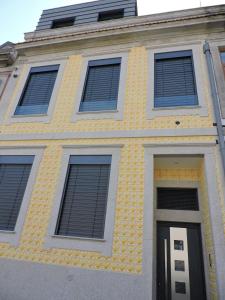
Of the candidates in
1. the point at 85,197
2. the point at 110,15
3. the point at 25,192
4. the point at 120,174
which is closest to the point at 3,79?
the point at 25,192

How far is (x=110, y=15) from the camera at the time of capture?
10.6 m

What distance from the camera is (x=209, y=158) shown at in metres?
5.51

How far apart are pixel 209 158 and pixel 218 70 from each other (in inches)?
120

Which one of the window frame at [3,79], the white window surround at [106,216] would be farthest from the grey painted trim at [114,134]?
the window frame at [3,79]

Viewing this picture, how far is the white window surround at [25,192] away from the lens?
5.67m

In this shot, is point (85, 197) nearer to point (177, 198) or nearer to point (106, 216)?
point (106, 216)

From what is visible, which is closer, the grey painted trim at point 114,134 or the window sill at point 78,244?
the window sill at point 78,244

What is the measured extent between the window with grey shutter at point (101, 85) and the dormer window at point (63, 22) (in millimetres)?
4419

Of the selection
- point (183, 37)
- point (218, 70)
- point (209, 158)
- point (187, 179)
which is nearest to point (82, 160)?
point (187, 179)

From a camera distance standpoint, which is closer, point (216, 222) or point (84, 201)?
point (216, 222)

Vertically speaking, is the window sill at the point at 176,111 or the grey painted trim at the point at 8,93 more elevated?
the grey painted trim at the point at 8,93

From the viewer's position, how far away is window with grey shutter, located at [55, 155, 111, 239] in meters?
Result: 5.49

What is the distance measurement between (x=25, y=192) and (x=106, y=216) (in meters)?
2.47

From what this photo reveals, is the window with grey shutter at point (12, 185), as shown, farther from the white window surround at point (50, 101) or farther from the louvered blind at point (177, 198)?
the louvered blind at point (177, 198)
